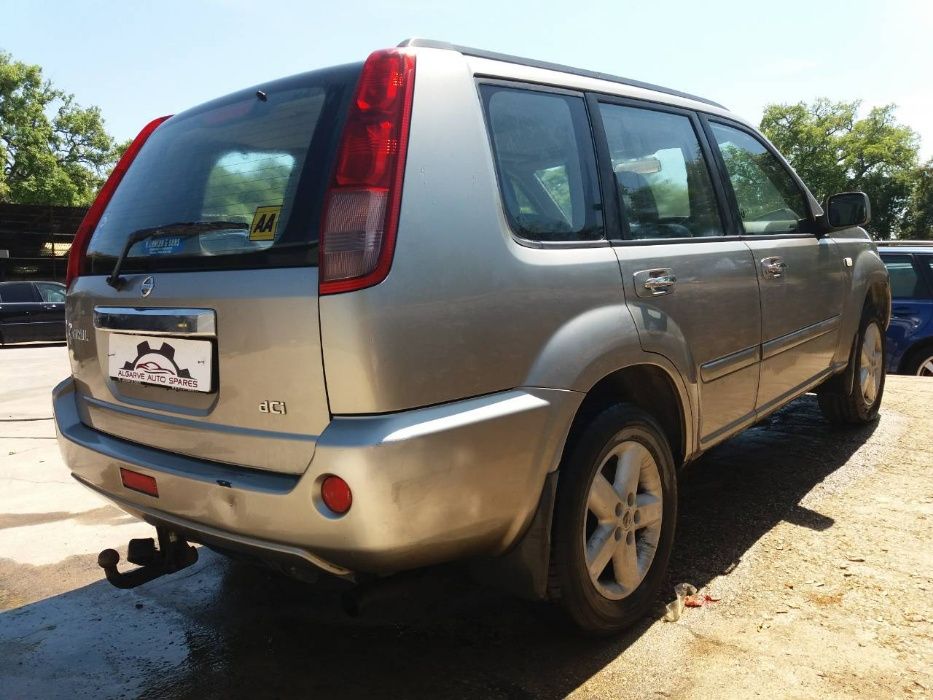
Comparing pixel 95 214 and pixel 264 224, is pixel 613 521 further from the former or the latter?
pixel 95 214

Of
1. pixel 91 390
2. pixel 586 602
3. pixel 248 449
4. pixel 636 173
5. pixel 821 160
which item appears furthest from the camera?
pixel 821 160

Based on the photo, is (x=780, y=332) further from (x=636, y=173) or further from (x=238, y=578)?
(x=238, y=578)

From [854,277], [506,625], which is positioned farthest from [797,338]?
[506,625]

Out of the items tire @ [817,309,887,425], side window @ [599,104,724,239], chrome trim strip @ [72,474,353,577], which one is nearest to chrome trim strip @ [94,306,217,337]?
chrome trim strip @ [72,474,353,577]

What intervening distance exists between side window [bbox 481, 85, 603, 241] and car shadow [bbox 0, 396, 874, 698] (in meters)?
1.11

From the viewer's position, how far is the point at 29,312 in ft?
51.3

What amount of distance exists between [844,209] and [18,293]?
16401 mm

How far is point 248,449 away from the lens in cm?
195

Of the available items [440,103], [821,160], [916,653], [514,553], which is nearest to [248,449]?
[514,553]

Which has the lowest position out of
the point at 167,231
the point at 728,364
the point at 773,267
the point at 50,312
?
the point at 50,312

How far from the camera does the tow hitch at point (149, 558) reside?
239cm

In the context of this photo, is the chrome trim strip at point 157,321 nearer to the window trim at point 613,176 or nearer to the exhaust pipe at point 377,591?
the exhaust pipe at point 377,591

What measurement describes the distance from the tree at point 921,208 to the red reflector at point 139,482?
192 ft

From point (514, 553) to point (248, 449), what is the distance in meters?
0.79
